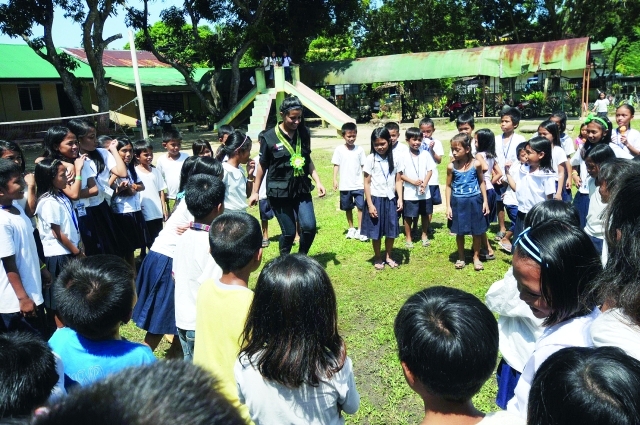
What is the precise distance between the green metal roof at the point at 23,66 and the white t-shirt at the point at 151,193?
1984 cm

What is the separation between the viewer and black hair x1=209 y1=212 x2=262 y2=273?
94.2 inches

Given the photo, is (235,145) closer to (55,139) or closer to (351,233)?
(55,139)

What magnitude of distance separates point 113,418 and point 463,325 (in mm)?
1123

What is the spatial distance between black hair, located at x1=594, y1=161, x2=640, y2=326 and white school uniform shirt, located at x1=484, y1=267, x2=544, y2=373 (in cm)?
43

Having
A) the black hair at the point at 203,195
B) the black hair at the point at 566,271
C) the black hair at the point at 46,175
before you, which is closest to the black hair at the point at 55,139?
the black hair at the point at 46,175

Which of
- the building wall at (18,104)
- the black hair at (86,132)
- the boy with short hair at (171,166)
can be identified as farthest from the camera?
the building wall at (18,104)

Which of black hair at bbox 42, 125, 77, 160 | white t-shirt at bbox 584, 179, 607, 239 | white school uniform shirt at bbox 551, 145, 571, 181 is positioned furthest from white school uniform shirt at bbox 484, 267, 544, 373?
black hair at bbox 42, 125, 77, 160

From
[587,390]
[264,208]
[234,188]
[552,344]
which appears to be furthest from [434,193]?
[587,390]

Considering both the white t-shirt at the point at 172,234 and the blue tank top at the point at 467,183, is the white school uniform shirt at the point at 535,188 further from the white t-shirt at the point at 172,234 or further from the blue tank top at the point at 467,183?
the white t-shirt at the point at 172,234

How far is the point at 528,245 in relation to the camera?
2000mm

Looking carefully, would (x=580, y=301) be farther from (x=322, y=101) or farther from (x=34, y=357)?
(x=322, y=101)

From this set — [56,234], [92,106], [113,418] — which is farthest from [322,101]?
[113,418]

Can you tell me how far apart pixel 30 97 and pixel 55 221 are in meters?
23.5

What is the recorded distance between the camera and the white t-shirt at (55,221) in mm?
3861
